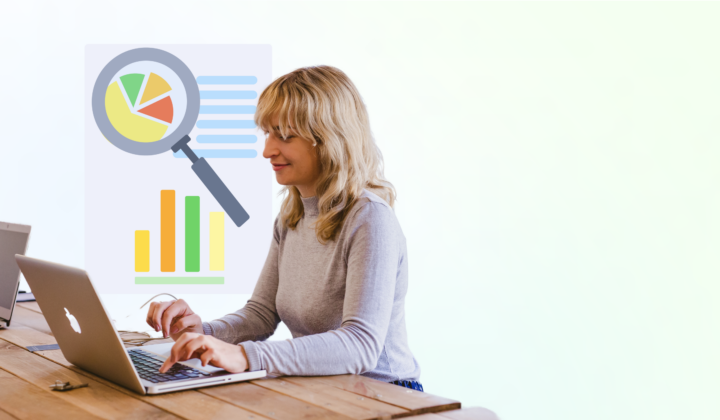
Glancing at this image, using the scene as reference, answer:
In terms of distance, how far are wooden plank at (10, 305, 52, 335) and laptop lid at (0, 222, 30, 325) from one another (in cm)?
6

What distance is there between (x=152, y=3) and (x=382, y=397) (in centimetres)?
304

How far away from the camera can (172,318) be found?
4.93 ft

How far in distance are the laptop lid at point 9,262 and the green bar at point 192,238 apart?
61.5 inches

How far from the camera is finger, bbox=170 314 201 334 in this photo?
1510 millimetres

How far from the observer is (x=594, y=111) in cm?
309

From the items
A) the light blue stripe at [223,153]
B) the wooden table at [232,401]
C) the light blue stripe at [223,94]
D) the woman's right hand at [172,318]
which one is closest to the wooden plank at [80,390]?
the wooden table at [232,401]

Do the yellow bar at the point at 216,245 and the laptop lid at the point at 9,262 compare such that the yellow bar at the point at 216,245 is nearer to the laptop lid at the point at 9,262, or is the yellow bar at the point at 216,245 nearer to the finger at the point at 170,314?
the laptop lid at the point at 9,262

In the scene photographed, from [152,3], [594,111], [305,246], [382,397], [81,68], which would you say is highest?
[152,3]

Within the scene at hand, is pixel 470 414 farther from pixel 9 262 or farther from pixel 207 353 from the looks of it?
pixel 9 262

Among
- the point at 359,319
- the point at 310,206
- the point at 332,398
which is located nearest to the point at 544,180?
the point at 310,206

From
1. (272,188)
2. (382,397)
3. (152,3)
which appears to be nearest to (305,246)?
(382,397)

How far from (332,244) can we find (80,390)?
621 mm

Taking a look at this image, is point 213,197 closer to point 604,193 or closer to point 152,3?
point 152,3

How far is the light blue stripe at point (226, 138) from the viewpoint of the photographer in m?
3.49
